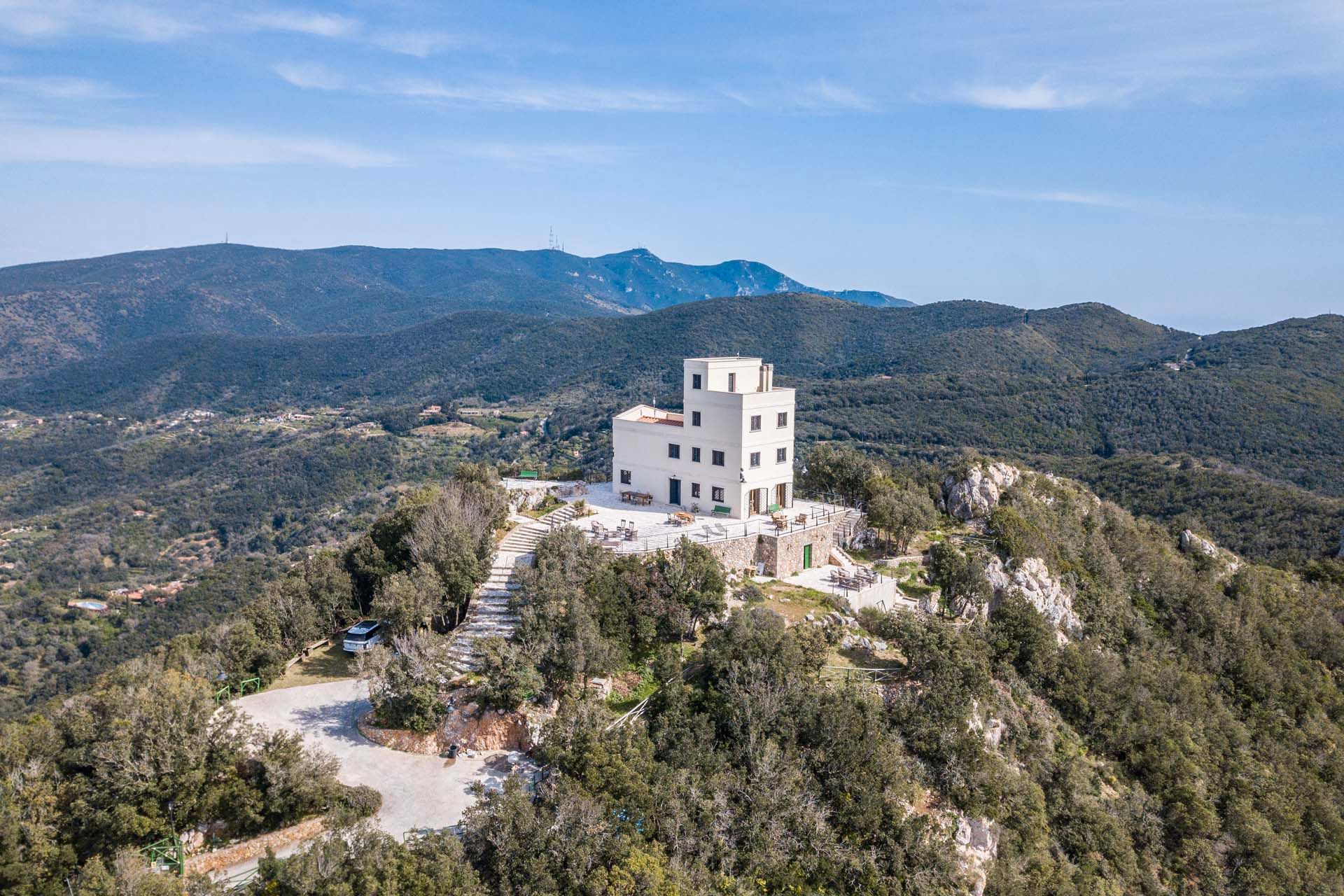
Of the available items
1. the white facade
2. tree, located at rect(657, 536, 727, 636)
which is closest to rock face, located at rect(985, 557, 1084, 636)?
the white facade

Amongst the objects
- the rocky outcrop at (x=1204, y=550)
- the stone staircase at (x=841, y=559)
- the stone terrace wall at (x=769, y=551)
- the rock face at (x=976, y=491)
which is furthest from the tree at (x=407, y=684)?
the rocky outcrop at (x=1204, y=550)

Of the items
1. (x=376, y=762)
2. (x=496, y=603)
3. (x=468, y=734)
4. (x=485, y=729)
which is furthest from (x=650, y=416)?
(x=376, y=762)

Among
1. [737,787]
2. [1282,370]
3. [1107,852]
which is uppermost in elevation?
[1282,370]

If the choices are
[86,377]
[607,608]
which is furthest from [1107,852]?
[86,377]

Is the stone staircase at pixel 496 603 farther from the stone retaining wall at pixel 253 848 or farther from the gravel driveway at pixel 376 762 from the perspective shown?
the stone retaining wall at pixel 253 848

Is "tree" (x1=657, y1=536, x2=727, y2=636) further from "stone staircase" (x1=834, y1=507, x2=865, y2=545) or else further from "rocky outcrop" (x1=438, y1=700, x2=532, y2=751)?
"stone staircase" (x1=834, y1=507, x2=865, y2=545)

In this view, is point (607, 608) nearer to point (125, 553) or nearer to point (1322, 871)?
point (1322, 871)

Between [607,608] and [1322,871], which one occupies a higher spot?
[607,608]
